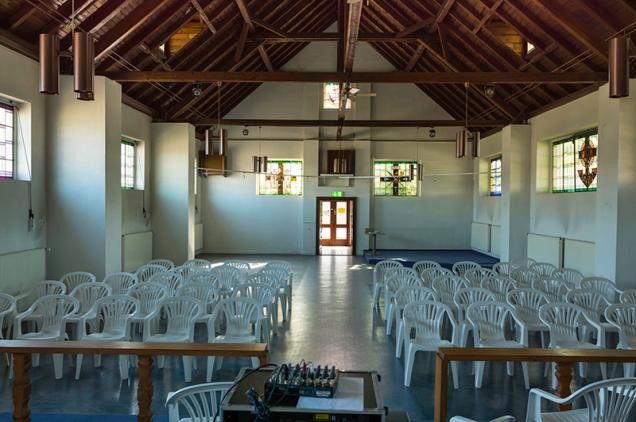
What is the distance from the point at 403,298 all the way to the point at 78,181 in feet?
17.4

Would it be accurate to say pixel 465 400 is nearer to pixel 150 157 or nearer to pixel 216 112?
pixel 150 157

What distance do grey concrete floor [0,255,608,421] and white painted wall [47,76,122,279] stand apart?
2.65m

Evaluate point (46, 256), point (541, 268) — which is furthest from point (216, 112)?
point (541, 268)

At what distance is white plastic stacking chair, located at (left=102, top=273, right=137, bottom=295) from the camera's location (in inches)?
267

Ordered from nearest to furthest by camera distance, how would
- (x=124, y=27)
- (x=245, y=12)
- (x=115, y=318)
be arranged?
(x=115, y=318), (x=124, y=27), (x=245, y=12)

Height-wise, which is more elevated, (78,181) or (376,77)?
(376,77)

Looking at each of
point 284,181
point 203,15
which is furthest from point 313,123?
point 203,15

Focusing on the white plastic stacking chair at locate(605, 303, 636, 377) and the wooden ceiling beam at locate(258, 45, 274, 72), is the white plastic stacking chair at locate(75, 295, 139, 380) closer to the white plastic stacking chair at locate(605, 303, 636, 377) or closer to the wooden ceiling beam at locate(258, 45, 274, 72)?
the white plastic stacking chair at locate(605, 303, 636, 377)

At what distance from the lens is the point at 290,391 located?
84.4 inches

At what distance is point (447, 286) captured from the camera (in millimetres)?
7004

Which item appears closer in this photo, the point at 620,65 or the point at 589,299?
the point at 620,65

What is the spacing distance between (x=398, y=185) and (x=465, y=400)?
1216 cm

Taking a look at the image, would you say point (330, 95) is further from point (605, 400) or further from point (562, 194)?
point (605, 400)

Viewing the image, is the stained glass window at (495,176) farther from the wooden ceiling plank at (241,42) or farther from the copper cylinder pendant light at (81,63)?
the copper cylinder pendant light at (81,63)
